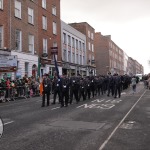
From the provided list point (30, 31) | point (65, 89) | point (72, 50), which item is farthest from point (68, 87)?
point (72, 50)

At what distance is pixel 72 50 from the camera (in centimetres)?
5519

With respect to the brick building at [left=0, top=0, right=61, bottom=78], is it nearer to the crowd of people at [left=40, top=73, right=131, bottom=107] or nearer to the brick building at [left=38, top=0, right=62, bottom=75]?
the brick building at [left=38, top=0, right=62, bottom=75]

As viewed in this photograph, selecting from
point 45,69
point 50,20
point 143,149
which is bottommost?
point 143,149

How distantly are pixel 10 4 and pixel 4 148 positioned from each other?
26.8 meters

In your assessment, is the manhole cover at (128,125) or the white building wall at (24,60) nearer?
the manhole cover at (128,125)

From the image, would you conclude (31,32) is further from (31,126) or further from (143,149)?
(143,149)

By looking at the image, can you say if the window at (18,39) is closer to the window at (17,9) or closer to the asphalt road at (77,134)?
the window at (17,9)

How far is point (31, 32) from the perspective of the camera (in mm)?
36625

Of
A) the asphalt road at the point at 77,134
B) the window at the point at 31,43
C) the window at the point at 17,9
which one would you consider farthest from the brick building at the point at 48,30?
the asphalt road at the point at 77,134

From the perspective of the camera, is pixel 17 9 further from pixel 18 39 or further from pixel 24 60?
pixel 24 60

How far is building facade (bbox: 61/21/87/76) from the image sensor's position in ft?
164

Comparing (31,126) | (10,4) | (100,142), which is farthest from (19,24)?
(100,142)

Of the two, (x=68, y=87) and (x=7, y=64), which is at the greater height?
(x=7, y=64)

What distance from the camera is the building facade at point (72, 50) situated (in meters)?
50.1
